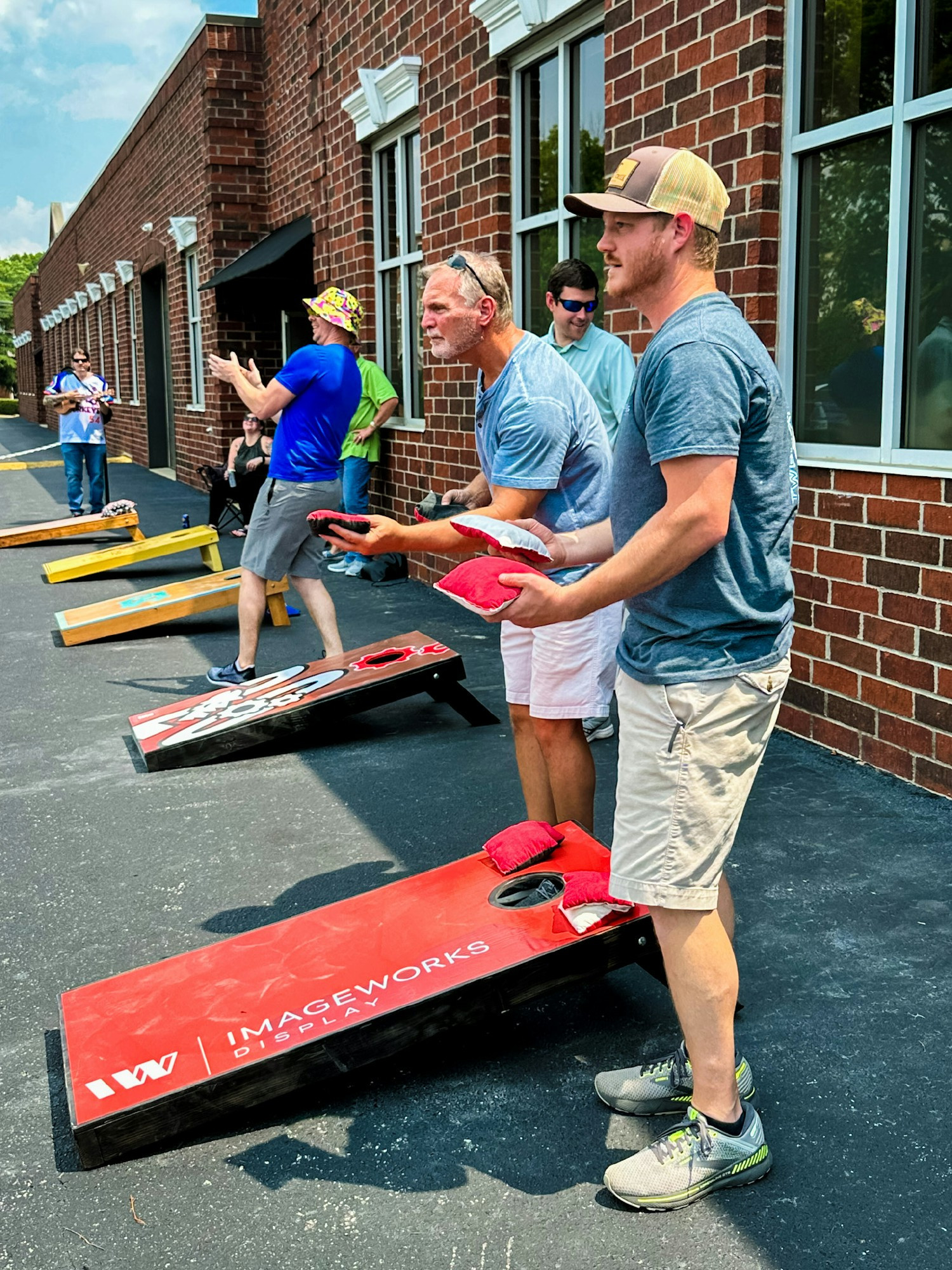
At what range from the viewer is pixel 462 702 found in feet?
19.9

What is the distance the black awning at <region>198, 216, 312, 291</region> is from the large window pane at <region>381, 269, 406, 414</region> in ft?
7.32

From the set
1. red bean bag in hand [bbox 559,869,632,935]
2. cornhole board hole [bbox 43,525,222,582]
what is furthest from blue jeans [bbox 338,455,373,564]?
red bean bag in hand [bbox 559,869,632,935]

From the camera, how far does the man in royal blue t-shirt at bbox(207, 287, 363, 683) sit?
6.39 meters

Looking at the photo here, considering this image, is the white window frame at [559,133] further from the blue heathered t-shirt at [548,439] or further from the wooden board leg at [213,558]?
the blue heathered t-shirt at [548,439]

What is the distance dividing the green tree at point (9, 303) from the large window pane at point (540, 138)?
75.8 m

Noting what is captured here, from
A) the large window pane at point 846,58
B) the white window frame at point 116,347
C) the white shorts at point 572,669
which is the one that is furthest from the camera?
the white window frame at point 116,347

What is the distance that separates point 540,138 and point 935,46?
3.83 metres

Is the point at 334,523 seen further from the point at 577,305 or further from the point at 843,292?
the point at 843,292

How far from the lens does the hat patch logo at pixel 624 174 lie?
2.44 meters

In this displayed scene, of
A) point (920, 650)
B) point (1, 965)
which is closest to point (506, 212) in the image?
point (920, 650)

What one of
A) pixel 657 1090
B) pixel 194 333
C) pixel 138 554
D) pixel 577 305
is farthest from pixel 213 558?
pixel 194 333

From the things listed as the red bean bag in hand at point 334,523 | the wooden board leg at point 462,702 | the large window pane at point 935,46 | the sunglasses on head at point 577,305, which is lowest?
the wooden board leg at point 462,702

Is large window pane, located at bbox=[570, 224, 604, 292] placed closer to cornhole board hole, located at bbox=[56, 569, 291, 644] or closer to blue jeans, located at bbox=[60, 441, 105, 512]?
cornhole board hole, located at bbox=[56, 569, 291, 644]

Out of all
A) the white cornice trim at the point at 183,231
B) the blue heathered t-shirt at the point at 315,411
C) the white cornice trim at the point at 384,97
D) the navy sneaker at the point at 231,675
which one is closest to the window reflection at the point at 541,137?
the white cornice trim at the point at 384,97
